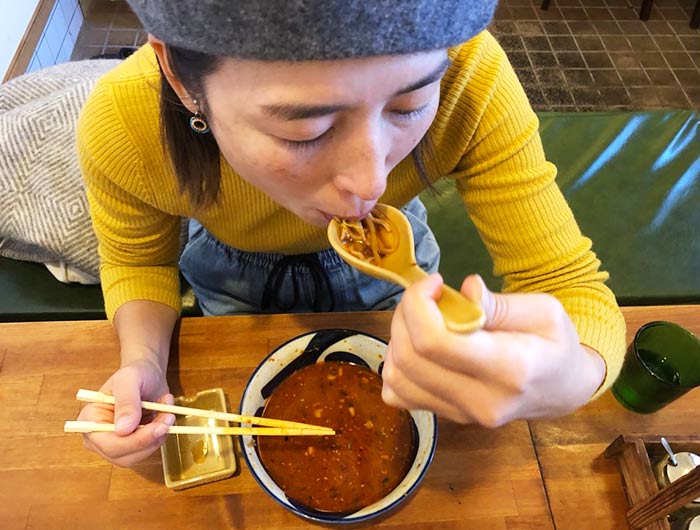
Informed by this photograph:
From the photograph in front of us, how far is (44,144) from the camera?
1516 mm

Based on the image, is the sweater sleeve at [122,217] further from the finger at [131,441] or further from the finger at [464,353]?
the finger at [464,353]

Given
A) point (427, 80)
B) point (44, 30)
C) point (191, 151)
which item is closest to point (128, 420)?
point (191, 151)

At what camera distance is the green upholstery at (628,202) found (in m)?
1.65

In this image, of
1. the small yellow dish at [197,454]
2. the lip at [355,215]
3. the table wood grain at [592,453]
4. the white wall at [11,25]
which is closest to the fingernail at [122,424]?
the small yellow dish at [197,454]

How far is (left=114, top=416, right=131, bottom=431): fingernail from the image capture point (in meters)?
0.83

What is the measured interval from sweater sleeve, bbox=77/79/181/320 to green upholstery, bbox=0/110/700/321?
0.42m

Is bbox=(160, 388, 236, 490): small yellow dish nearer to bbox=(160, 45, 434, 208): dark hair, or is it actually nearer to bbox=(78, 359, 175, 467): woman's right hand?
bbox=(78, 359, 175, 467): woman's right hand

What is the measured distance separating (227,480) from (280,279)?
52 centimetres

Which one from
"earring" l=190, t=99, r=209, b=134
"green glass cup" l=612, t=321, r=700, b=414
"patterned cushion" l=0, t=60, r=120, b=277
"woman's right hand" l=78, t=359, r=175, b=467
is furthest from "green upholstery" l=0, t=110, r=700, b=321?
"earring" l=190, t=99, r=209, b=134

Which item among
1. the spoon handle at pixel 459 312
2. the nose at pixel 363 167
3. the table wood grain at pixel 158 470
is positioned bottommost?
the table wood grain at pixel 158 470

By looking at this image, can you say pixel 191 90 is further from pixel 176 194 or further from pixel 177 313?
pixel 177 313

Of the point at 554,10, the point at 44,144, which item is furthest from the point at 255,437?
the point at 554,10

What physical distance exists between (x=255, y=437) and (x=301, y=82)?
58cm

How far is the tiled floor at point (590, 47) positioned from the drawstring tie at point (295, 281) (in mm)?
2431
